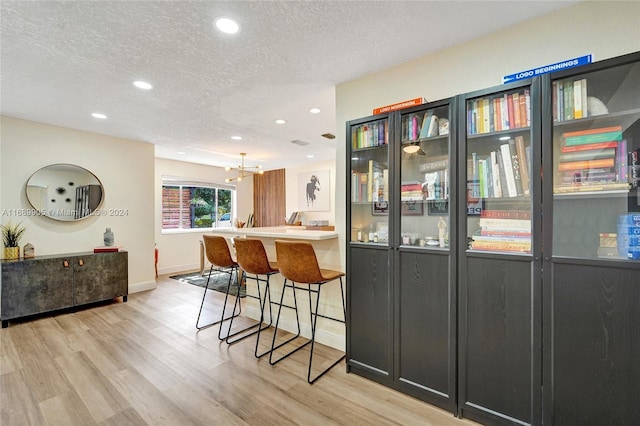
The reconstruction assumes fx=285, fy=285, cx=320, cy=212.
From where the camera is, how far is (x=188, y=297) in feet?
14.5

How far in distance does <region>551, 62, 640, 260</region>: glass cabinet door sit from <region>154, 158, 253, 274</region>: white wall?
6.46m

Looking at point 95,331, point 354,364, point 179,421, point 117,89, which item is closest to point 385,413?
point 354,364

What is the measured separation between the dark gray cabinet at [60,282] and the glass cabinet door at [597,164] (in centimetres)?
498

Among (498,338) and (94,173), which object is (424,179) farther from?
(94,173)

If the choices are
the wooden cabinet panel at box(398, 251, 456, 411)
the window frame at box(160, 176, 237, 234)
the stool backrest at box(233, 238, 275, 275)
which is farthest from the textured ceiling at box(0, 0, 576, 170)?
the window frame at box(160, 176, 237, 234)

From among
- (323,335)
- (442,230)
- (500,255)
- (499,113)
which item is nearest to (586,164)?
(499,113)

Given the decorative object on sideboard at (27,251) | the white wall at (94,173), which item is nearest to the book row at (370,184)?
the white wall at (94,173)

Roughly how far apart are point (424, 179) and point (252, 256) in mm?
1676

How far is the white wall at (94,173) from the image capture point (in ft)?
11.8

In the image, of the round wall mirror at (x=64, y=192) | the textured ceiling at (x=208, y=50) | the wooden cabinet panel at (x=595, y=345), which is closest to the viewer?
the wooden cabinet panel at (x=595, y=345)

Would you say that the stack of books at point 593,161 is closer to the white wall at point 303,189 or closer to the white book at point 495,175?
the white book at point 495,175

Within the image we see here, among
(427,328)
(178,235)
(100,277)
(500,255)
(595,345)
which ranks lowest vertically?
(100,277)

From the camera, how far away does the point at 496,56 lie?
1.93 metres

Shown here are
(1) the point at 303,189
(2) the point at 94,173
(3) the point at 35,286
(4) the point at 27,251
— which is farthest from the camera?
(1) the point at 303,189
